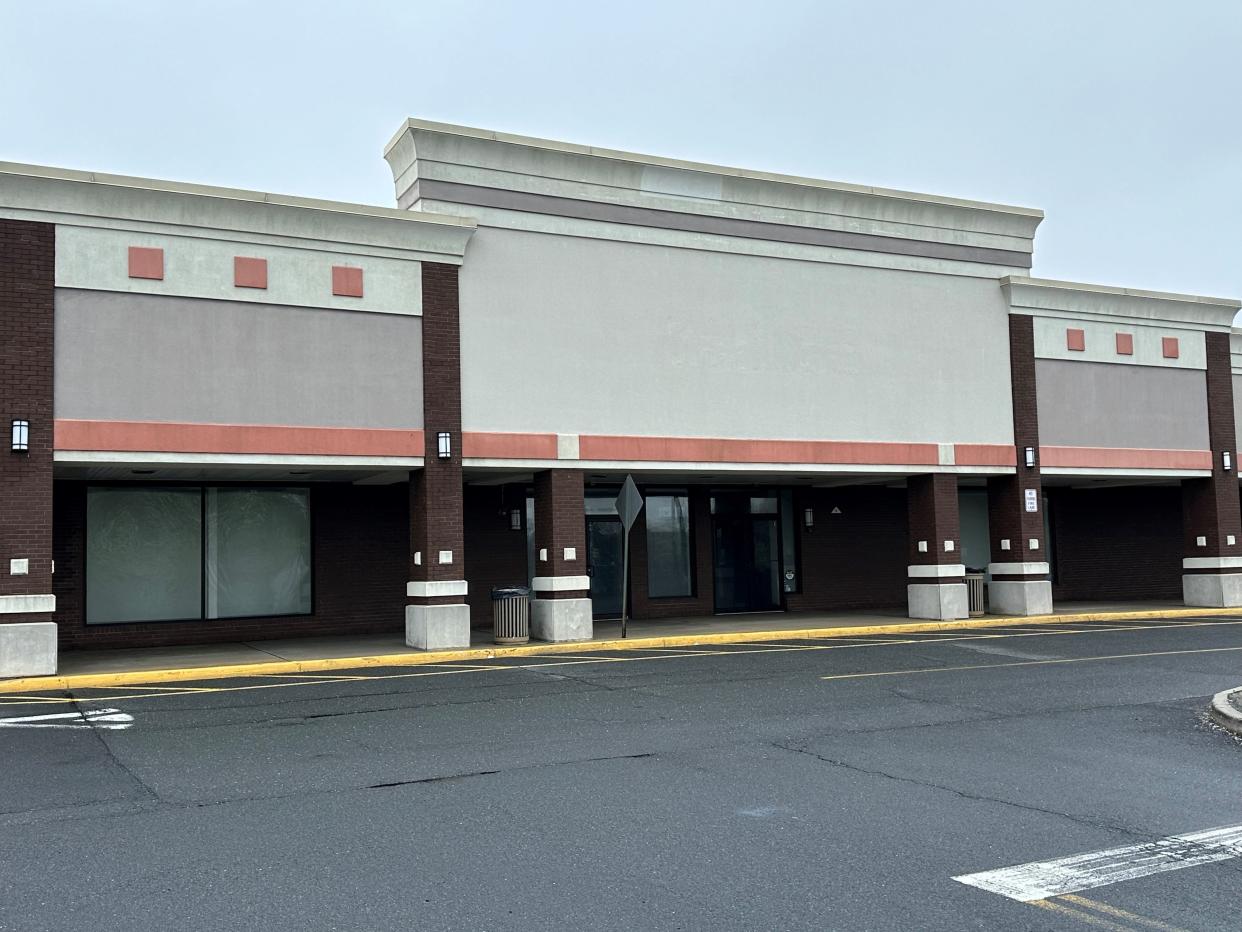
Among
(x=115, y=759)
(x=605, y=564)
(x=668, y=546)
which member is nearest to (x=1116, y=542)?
(x=668, y=546)

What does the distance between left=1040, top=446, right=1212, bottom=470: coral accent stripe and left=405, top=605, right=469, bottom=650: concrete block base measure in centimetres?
1447

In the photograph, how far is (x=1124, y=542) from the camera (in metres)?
33.0

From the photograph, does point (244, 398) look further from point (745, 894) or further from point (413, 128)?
point (745, 894)

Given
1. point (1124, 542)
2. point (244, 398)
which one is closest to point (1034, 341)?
point (1124, 542)

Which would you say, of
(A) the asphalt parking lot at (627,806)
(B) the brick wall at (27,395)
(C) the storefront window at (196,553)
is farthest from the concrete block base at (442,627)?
(B) the brick wall at (27,395)

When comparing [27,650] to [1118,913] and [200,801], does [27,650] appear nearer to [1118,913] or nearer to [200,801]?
[200,801]

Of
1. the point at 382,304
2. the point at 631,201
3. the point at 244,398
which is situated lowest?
the point at 244,398

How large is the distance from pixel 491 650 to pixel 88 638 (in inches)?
299

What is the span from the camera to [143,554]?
2191cm

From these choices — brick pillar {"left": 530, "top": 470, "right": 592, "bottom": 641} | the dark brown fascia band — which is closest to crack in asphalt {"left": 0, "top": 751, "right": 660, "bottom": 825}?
brick pillar {"left": 530, "top": 470, "right": 592, "bottom": 641}

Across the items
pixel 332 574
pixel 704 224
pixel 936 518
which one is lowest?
pixel 332 574

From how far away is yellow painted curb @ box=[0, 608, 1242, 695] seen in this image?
55.3 ft

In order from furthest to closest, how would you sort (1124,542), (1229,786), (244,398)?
(1124,542) → (244,398) → (1229,786)

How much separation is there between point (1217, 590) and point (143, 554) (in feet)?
80.7
